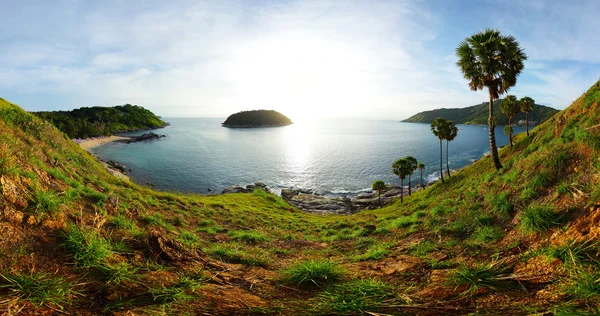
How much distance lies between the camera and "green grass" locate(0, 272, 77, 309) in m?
4.64

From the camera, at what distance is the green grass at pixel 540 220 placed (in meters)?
7.84

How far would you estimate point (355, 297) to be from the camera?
5.62m

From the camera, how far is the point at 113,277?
5805mm

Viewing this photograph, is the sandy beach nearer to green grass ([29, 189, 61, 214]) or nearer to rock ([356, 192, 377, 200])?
rock ([356, 192, 377, 200])

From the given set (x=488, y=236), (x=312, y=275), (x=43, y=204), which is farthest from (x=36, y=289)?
(x=488, y=236)

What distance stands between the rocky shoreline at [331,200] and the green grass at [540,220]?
60.0 m

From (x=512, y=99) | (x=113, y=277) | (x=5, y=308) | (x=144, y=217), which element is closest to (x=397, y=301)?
(x=113, y=277)

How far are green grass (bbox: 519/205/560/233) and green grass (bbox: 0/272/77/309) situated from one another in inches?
478

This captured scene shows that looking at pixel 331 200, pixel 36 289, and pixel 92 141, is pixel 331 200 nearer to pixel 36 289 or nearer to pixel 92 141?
pixel 36 289

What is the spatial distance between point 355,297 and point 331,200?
72.1 meters

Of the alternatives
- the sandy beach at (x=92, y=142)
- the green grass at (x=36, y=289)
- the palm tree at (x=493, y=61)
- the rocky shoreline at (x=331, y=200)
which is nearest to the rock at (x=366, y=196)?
the rocky shoreline at (x=331, y=200)

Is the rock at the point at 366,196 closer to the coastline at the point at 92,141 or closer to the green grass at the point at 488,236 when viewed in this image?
the green grass at the point at 488,236

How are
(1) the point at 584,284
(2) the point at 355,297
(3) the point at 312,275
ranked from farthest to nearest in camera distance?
1. (3) the point at 312,275
2. (2) the point at 355,297
3. (1) the point at 584,284

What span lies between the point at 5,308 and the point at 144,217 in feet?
35.5
